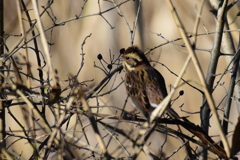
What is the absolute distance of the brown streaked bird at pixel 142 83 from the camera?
4.31 metres

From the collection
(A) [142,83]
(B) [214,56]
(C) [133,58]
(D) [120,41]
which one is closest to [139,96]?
(A) [142,83]

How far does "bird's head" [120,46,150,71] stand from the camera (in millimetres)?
4352

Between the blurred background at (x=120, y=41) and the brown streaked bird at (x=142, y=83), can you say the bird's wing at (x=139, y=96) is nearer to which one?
the brown streaked bird at (x=142, y=83)

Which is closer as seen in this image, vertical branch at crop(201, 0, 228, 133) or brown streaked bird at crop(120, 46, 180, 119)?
vertical branch at crop(201, 0, 228, 133)

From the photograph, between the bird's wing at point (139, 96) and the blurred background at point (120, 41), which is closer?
the bird's wing at point (139, 96)

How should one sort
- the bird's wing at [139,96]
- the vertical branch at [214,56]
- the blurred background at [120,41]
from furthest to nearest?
the blurred background at [120,41] < the bird's wing at [139,96] < the vertical branch at [214,56]

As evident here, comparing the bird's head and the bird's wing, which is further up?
the bird's head

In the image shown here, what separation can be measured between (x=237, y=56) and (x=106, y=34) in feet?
12.6

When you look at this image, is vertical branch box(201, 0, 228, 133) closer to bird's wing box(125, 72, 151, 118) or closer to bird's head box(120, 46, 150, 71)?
bird's wing box(125, 72, 151, 118)

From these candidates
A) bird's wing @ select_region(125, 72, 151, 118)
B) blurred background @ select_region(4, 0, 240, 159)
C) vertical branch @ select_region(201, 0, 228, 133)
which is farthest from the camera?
blurred background @ select_region(4, 0, 240, 159)

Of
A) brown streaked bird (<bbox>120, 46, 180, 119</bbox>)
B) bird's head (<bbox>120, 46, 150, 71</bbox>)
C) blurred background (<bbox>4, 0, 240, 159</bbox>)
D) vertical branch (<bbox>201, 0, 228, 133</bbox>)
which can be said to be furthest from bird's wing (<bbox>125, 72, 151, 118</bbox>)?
blurred background (<bbox>4, 0, 240, 159</bbox>)

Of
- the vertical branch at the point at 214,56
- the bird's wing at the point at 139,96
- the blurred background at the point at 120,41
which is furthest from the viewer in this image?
the blurred background at the point at 120,41

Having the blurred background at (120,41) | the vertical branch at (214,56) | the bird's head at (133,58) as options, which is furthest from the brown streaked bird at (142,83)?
the blurred background at (120,41)

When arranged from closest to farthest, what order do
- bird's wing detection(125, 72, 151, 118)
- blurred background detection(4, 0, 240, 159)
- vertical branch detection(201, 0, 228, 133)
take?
vertical branch detection(201, 0, 228, 133) → bird's wing detection(125, 72, 151, 118) → blurred background detection(4, 0, 240, 159)
